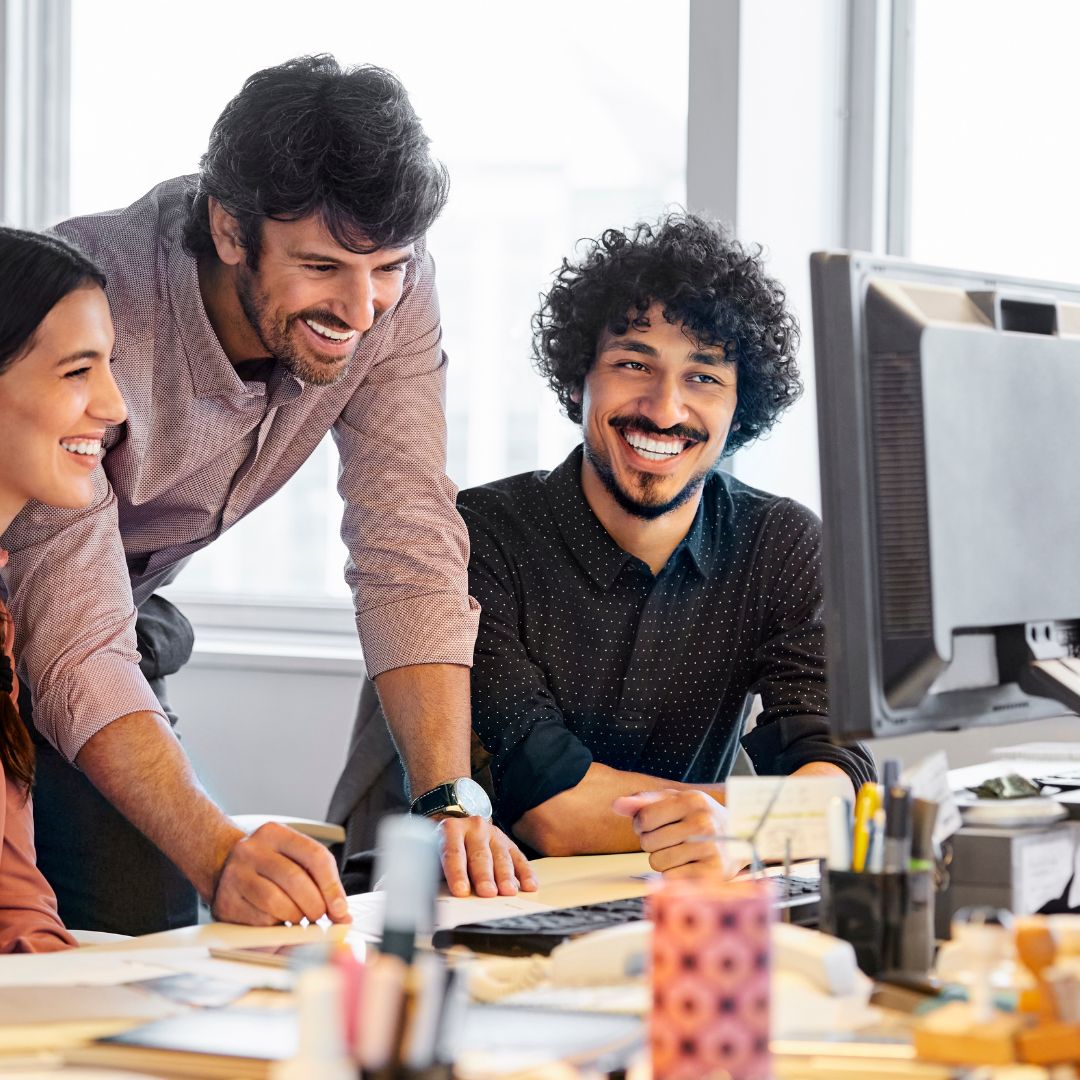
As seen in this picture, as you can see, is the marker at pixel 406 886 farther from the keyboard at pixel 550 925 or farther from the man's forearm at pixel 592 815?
the man's forearm at pixel 592 815

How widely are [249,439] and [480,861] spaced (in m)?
0.74

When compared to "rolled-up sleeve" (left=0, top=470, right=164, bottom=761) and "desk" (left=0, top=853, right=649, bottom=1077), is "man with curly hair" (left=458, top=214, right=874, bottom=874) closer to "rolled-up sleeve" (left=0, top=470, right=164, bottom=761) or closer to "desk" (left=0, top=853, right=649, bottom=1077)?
"desk" (left=0, top=853, right=649, bottom=1077)

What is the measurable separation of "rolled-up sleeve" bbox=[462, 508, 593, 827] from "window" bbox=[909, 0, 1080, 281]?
50.6 inches

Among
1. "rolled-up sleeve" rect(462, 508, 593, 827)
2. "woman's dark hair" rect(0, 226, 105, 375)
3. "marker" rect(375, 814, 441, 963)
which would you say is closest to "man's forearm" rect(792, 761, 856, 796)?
"rolled-up sleeve" rect(462, 508, 593, 827)

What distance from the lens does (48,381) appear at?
1.61 m

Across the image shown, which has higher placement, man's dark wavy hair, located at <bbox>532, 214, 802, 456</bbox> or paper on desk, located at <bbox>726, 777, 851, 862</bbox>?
man's dark wavy hair, located at <bbox>532, 214, 802, 456</bbox>

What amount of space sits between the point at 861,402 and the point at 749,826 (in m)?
0.32

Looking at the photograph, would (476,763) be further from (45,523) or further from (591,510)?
(45,523)

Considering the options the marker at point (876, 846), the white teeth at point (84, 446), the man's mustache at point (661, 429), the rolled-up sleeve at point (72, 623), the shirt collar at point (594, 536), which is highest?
the man's mustache at point (661, 429)

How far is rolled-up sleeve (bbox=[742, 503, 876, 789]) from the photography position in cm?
189

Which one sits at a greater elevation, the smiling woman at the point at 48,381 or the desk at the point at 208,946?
the smiling woman at the point at 48,381

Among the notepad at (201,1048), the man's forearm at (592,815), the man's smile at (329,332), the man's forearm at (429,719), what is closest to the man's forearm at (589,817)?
the man's forearm at (592,815)

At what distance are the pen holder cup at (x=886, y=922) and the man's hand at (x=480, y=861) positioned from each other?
467 millimetres

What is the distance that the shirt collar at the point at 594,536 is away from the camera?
2037 mm
